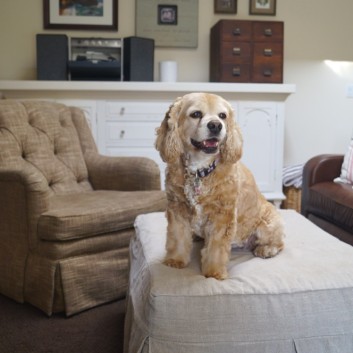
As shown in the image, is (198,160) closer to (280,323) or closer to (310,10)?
(280,323)

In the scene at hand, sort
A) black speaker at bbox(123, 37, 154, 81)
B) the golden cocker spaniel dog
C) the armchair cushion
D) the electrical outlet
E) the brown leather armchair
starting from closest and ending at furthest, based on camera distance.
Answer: the golden cocker spaniel dog < the armchair cushion < the brown leather armchair < black speaker at bbox(123, 37, 154, 81) < the electrical outlet

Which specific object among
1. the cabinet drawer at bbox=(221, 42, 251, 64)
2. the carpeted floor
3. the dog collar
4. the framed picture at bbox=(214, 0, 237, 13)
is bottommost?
the carpeted floor

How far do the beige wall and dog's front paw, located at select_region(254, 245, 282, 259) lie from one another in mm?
2402

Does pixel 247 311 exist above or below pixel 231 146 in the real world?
below

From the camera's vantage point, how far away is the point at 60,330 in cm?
185

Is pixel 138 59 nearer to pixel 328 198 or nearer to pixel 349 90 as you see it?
pixel 328 198

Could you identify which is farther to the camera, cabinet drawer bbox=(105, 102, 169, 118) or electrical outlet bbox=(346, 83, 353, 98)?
electrical outlet bbox=(346, 83, 353, 98)

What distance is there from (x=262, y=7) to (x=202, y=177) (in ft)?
8.98

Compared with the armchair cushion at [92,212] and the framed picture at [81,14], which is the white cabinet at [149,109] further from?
the armchair cushion at [92,212]

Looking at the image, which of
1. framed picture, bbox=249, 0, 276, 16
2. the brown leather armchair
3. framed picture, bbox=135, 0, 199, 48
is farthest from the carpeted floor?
framed picture, bbox=249, 0, 276, 16

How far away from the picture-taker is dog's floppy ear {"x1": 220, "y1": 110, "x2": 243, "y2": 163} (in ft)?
4.57

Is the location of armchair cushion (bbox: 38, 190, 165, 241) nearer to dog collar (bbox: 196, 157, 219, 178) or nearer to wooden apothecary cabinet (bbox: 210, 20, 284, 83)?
dog collar (bbox: 196, 157, 219, 178)

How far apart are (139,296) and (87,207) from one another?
70 centimetres

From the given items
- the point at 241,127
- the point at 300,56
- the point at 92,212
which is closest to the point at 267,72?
the point at 241,127
